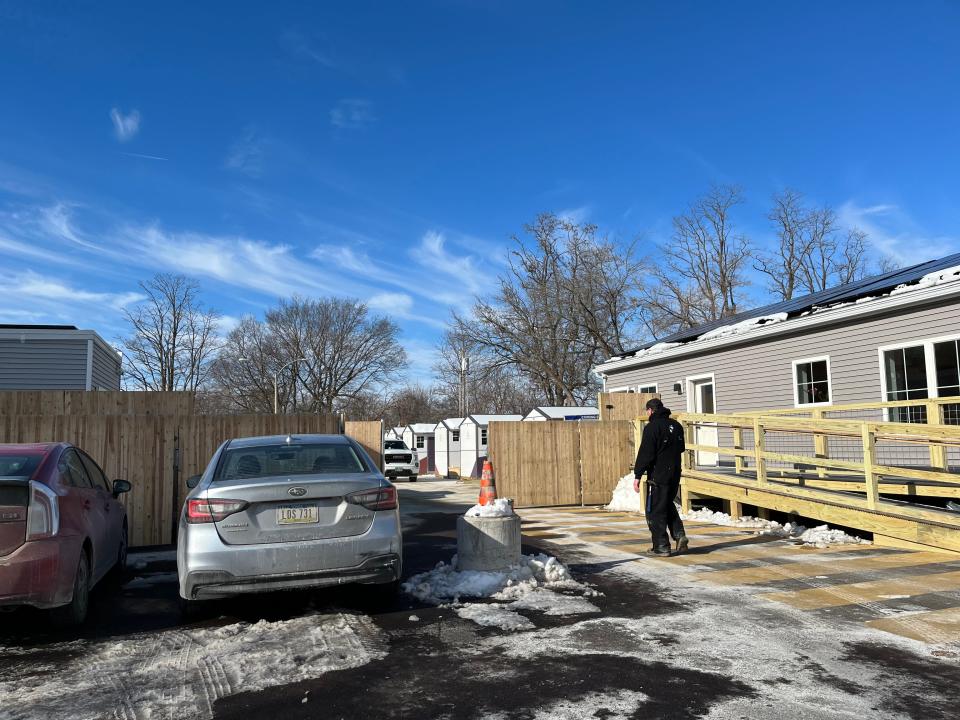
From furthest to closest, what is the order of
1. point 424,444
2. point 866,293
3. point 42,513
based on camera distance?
point 424,444 < point 866,293 < point 42,513

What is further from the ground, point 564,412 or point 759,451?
→ point 564,412

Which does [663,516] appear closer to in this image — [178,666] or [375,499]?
[375,499]

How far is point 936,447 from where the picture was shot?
30.4 ft

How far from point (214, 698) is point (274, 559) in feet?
4.36

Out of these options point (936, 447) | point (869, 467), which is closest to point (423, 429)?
point (936, 447)

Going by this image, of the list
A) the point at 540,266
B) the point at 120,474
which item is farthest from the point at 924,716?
the point at 540,266

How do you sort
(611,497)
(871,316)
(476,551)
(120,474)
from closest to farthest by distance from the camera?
(476,551) → (120,474) → (871,316) → (611,497)

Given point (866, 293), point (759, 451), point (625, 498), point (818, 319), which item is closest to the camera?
point (759, 451)

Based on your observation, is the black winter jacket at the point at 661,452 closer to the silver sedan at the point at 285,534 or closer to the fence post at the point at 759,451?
the fence post at the point at 759,451

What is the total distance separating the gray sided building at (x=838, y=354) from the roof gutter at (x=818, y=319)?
17 mm

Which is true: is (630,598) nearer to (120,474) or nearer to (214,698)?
(214,698)

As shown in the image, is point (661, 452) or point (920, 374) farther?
point (920, 374)

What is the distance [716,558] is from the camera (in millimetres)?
7684

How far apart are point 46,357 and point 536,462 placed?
11291 mm
